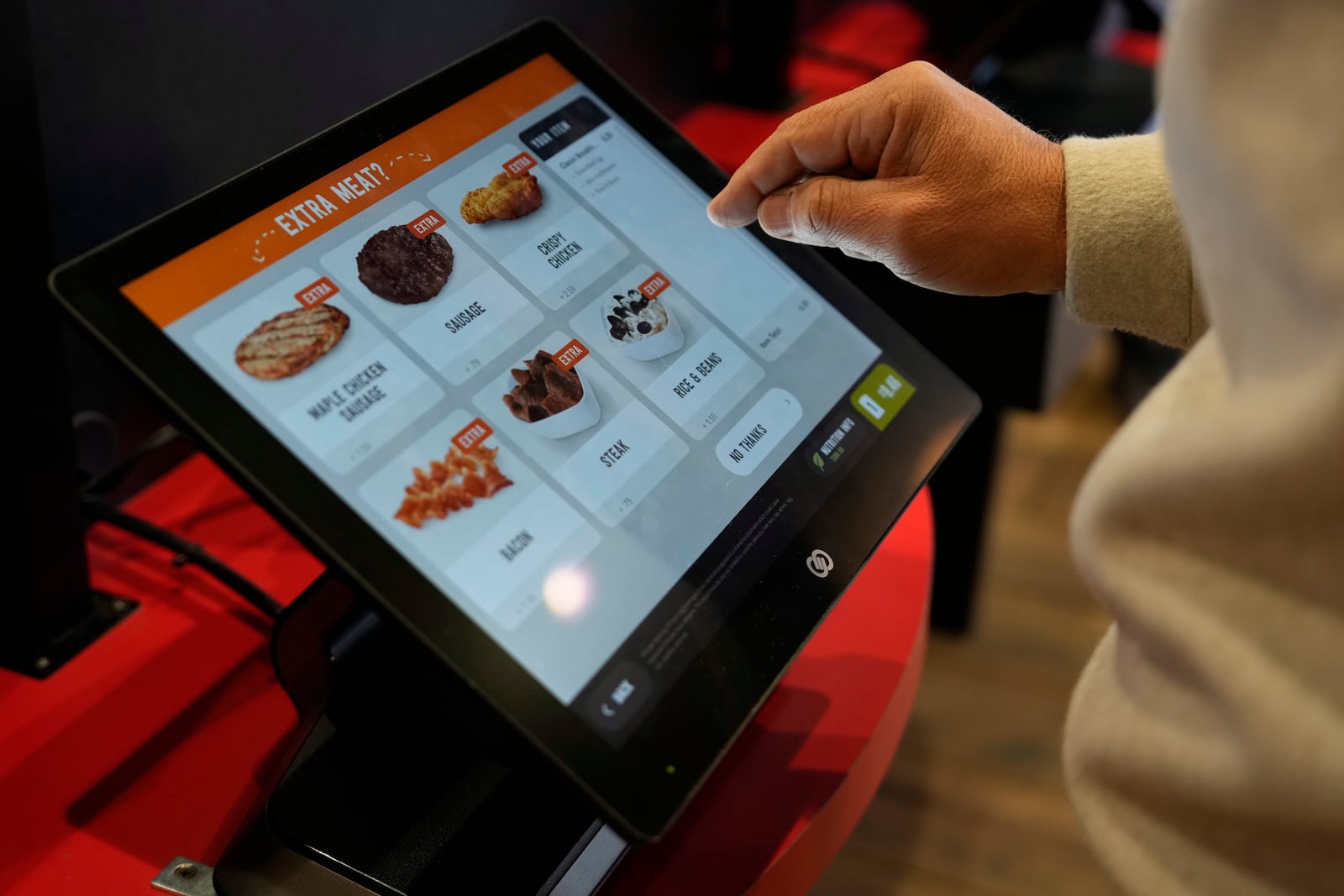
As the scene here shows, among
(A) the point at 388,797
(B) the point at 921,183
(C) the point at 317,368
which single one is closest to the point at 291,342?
(C) the point at 317,368

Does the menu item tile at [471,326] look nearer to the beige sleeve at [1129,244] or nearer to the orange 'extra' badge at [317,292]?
the orange 'extra' badge at [317,292]

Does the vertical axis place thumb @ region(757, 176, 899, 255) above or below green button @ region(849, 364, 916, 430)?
above

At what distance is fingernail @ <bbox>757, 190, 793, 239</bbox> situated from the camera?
65cm

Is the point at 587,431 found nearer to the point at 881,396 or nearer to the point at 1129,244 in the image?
the point at 881,396

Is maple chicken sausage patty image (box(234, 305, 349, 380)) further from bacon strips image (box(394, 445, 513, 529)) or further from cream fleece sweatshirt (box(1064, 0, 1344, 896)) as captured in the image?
cream fleece sweatshirt (box(1064, 0, 1344, 896))

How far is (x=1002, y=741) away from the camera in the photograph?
1.47m

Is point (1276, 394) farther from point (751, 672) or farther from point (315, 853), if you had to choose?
point (315, 853)

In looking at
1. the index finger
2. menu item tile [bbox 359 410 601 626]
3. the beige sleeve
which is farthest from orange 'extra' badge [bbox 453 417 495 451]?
the beige sleeve

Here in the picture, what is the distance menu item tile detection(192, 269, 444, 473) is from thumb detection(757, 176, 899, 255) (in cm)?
24

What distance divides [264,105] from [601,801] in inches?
25.2

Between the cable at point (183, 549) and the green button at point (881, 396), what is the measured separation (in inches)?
15.1

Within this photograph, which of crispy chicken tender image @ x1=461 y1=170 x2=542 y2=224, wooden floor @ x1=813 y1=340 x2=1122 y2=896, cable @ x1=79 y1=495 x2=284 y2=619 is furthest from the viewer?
wooden floor @ x1=813 y1=340 x2=1122 y2=896

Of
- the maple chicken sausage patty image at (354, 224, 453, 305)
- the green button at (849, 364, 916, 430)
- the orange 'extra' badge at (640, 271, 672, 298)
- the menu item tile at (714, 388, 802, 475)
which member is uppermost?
the maple chicken sausage patty image at (354, 224, 453, 305)

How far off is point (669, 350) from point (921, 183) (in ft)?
0.56
